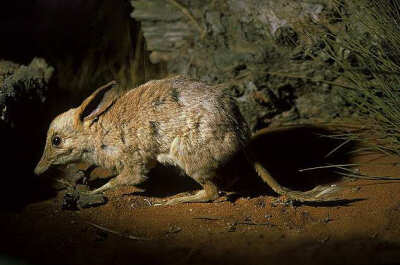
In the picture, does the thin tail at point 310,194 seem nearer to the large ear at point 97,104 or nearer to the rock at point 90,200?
the rock at point 90,200

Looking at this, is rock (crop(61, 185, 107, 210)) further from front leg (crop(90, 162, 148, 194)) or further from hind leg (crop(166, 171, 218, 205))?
hind leg (crop(166, 171, 218, 205))

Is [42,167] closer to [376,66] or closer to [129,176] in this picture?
[129,176]

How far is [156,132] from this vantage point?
4.02 m

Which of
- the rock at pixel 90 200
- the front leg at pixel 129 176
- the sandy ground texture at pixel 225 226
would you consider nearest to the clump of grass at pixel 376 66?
the sandy ground texture at pixel 225 226

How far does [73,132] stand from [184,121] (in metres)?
1.15

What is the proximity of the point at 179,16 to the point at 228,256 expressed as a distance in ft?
13.7

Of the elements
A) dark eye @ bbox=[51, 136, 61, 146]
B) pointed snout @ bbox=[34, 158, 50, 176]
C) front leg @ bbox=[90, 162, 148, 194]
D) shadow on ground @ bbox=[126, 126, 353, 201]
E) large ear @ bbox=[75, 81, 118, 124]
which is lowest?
shadow on ground @ bbox=[126, 126, 353, 201]

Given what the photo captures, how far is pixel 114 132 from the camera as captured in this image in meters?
4.10

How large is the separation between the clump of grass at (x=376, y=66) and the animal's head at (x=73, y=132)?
7.75 ft

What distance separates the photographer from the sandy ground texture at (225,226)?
2.88 metres

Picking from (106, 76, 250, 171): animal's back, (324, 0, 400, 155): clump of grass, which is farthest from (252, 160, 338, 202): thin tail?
(324, 0, 400, 155): clump of grass

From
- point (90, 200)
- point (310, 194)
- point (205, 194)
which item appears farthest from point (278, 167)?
point (90, 200)

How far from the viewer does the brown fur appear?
152 inches

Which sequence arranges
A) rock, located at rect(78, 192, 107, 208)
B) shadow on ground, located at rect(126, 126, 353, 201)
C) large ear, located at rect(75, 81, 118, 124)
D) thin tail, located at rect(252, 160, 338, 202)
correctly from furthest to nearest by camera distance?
1. shadow on ground, located at rect(126, 126, 353, 201)
2. large ear, located at rect(75, 81, 118, 124)
3. rock, located at rect(78, 192, 107, 208)
4. thin tail, located at rect(252, 160, 338, 202)
